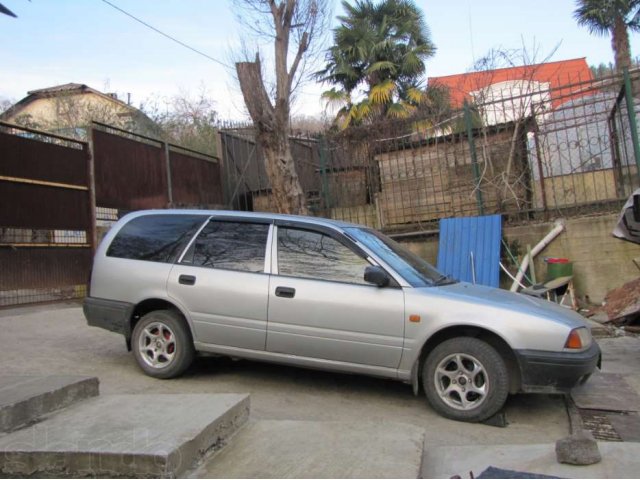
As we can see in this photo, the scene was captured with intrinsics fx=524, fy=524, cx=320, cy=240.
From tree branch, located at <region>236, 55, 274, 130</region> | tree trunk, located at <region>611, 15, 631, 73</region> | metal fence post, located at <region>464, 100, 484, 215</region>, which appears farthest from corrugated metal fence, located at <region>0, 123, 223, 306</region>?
tree trunk, located at <region>611, 15, 631, 73</region>

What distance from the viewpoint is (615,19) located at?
21.3m

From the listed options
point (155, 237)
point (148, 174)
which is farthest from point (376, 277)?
point (148, 174)

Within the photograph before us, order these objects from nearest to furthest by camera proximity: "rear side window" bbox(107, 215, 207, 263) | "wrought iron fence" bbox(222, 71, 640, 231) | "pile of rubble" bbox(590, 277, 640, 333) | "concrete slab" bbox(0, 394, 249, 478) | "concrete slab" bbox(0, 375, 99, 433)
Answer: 1. "concrete slab" bbox(0, 394, 249, 478)
2. "concrete slab" bbox(0, 375, 99, 433)
3. "rear side window" bbox(107, 215, 207, 263)
4. "pile of rubble" bbox(590, 277, 640, 333)
5. "wrought iron fence" bbox(222, 71, 640, 231)

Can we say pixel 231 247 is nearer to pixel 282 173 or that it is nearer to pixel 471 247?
pixel 282 173

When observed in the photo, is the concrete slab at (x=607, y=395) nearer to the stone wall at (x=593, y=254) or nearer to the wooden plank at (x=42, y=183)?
the stone wall at (x=593, y=254)

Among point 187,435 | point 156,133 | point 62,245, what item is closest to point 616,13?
point 156,133

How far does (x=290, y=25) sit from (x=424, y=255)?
5.27m

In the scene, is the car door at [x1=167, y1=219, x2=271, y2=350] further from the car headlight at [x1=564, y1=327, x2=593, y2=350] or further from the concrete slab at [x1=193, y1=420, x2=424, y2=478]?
the car headlight at [x1=564, y1=327, x2=593, y2=350]

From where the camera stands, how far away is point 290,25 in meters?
10.4

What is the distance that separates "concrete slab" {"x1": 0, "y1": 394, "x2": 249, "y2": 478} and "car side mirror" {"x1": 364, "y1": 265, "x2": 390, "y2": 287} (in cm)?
148

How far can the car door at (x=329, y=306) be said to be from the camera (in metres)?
4.35

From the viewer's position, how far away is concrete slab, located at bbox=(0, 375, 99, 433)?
3.11 metres

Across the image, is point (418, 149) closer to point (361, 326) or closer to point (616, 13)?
point (361, 326)

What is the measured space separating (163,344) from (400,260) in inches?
94.6
